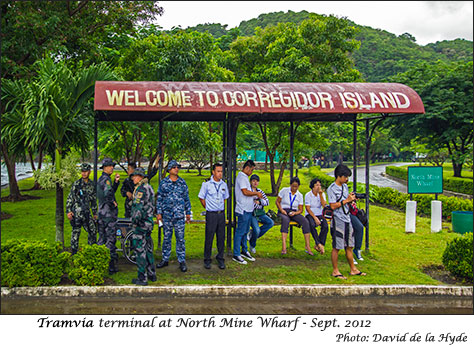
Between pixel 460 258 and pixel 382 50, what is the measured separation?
79.0m

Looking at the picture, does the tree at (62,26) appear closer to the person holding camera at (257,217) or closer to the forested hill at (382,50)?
the person holding camera at (257,217)

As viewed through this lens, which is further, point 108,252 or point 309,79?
point 309,79

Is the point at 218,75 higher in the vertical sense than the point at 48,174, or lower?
higher

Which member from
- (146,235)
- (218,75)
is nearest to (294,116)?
(146,235)

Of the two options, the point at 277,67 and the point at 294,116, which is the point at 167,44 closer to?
the point at 277,67

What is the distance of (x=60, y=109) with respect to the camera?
7914mm

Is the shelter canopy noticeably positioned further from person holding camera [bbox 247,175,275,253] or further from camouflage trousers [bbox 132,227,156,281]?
camouflage trousers [bbox 132,227,156,281]

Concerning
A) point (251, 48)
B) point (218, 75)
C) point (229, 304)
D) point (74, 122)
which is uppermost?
point (251, 48)

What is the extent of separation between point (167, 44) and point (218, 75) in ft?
8.24

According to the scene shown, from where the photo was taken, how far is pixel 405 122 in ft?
85.1

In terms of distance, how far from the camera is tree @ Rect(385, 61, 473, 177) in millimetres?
23594

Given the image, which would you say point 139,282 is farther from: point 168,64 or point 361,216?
point 168,64

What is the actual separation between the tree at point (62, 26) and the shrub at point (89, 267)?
8050 millimetres

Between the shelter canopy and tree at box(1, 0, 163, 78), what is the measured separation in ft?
22.0
